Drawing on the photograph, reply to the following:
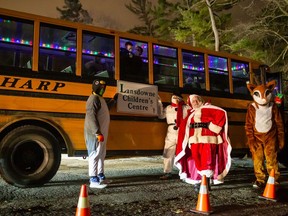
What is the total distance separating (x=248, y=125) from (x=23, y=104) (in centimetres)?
388

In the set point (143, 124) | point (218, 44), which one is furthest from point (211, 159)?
point (218, 44)

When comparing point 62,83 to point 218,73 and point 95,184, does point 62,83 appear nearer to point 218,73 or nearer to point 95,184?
point 95,184

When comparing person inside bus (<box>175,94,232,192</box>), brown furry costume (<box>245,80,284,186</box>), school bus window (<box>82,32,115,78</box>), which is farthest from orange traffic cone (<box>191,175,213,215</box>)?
school bus window (<box>82,32,115,78</box>)

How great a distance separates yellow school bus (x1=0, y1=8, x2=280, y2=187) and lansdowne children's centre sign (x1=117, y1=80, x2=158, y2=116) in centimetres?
9

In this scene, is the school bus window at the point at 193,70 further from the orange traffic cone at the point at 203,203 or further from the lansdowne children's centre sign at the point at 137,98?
the orange traffic cone at the point at 203,203

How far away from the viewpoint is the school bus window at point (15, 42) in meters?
5.71

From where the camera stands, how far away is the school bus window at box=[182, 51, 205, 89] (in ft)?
25.3

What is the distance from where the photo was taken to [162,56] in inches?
291

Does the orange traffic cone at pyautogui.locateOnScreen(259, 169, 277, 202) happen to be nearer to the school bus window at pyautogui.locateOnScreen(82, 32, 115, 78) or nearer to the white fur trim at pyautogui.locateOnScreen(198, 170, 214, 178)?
the white fur trim at pyautogui.locateOnScreen(198, 170, 214, 178)

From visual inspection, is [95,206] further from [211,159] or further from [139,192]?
[211,159]

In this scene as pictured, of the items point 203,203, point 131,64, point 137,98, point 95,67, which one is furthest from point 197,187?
point 95,67

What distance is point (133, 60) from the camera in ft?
22.9

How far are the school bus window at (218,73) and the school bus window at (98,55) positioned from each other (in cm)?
246

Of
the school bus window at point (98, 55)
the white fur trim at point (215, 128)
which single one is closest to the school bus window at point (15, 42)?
the school bus window at point (98, 55)
